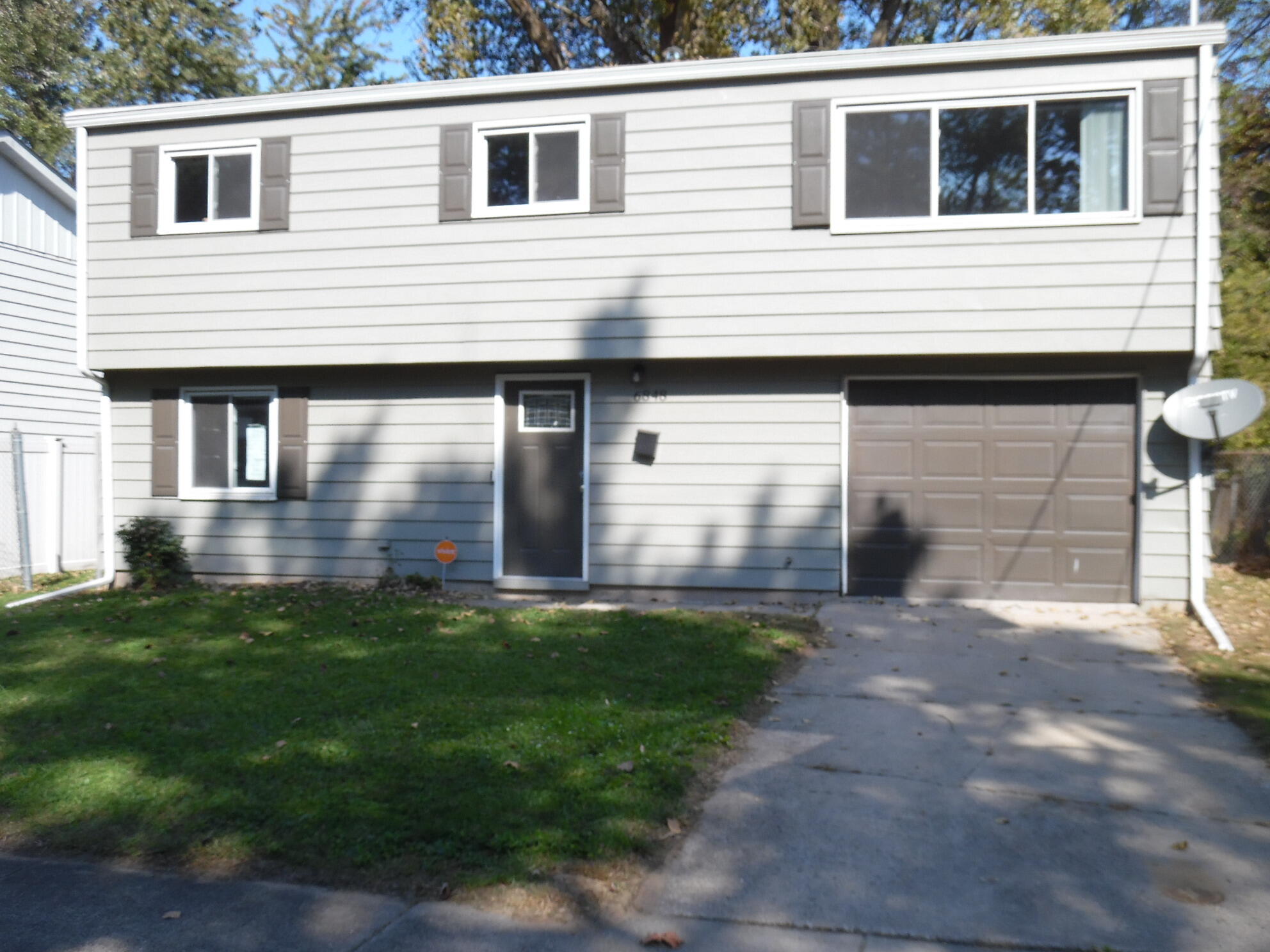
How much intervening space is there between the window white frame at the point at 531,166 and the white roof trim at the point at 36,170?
8393mm

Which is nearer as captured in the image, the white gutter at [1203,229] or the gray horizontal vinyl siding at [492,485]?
the white gutter at [1203,229]

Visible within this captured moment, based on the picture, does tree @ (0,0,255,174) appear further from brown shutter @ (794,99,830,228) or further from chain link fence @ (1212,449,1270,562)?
chain link fence @ (1212,449,1270,562)

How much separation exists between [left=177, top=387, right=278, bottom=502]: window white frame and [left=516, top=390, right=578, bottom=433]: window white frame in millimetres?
2840

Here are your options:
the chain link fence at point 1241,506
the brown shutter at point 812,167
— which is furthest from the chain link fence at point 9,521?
the chain link fence at point 1241,506

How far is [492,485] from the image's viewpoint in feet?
36.8

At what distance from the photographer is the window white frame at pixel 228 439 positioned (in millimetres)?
11883

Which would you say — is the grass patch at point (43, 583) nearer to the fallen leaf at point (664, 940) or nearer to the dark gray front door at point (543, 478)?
the dark gray front door at point (543, 478)

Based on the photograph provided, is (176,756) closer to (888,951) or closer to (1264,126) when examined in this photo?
(888,951)

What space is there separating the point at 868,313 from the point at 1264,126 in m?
11.7

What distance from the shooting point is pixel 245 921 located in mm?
4043

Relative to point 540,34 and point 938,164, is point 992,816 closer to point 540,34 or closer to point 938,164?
point 938,164

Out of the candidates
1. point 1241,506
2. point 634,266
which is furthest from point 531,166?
point 1241,506

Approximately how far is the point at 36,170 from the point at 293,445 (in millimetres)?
7817

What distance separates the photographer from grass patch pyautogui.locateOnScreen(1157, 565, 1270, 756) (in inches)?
261
